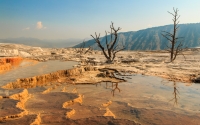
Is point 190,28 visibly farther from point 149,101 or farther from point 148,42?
point 149,101

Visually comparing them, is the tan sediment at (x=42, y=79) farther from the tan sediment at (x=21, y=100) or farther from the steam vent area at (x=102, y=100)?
the tan sediment at (x=21, y=100)

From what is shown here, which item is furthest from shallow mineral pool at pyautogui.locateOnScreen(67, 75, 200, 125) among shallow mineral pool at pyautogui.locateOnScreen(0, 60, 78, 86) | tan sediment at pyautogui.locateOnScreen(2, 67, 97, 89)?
shallow mineral pool at pyautogui.locateOnScreen(0, 60, 78, 86)

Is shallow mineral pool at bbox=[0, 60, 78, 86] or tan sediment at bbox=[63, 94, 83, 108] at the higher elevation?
shallow mineral pool at bbox=[0, 60, 78, 86]

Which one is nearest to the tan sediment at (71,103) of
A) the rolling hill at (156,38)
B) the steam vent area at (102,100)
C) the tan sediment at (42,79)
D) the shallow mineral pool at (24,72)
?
the steam vent area at (102,100)

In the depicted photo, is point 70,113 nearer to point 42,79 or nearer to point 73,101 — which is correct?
point 73,101

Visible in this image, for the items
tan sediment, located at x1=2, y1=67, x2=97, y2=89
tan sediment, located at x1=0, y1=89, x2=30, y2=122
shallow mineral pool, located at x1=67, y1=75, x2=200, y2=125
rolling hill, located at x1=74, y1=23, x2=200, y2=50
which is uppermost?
rolling hill, located at x1=74, y1=23, x2=200, y2=50

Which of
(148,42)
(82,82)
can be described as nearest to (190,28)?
(148,42)

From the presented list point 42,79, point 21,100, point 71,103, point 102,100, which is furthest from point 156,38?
point 21,100

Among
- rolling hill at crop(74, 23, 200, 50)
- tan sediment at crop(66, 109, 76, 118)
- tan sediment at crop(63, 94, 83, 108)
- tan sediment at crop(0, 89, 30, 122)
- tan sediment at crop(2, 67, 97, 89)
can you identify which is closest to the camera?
tan sediment at crop(0, 89, 30, 122)

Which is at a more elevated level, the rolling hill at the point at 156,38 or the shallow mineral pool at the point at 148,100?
the rolling hill at the point at 156,38

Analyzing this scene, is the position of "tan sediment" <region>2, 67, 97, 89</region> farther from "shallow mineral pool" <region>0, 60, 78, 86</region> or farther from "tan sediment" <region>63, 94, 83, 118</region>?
"tan sediment" <region>63, 94, 83, 118</region>

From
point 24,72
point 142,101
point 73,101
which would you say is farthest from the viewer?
point 24,72

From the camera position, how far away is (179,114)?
4508 millimetres

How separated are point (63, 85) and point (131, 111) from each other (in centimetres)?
373
